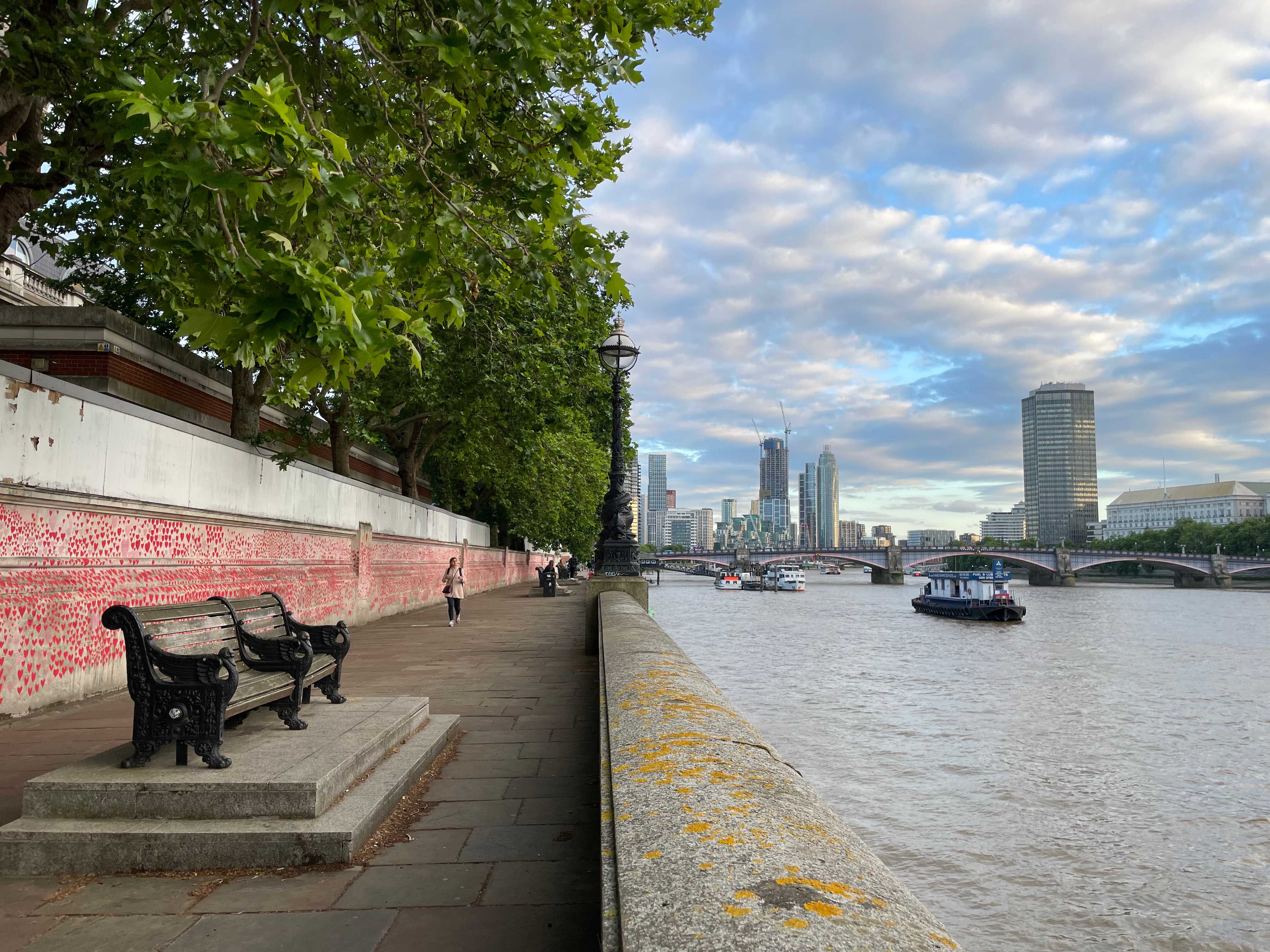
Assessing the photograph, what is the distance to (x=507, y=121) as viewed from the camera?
18.5 ft

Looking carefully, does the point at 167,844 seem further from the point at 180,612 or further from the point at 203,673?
the point at 180,612

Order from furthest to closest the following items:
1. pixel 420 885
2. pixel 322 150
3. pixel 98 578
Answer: pixel 98 578 < pixel 322 150 < pixel 420 885

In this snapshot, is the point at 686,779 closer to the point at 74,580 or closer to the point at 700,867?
the point at 700,867

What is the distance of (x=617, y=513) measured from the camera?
12297mm

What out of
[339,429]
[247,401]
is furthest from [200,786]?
[339,429]

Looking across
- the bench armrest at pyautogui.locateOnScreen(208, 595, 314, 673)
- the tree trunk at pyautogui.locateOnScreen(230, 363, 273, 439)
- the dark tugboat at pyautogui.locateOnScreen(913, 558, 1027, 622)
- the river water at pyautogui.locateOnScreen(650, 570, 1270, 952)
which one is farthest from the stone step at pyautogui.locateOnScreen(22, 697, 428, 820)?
the dark tugboat at pyautogui.locateOnScreen(913, 558, 1027, 622)

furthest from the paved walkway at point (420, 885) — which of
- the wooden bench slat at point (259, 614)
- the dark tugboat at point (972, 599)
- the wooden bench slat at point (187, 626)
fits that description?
the dark tugboat at point (972, 599)

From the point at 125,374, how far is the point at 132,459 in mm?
3340

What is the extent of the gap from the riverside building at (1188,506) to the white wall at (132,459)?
508 ft

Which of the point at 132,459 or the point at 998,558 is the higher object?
the point at 132,459

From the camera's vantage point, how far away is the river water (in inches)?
290

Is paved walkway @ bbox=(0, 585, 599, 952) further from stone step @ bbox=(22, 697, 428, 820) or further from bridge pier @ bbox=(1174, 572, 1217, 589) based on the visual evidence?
bridge pier @ bbox=(1174, 572, 1217, 589)

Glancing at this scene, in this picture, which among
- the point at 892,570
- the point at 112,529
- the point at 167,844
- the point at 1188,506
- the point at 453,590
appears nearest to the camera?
the point at 167,844

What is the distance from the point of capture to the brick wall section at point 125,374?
10.5 metres
